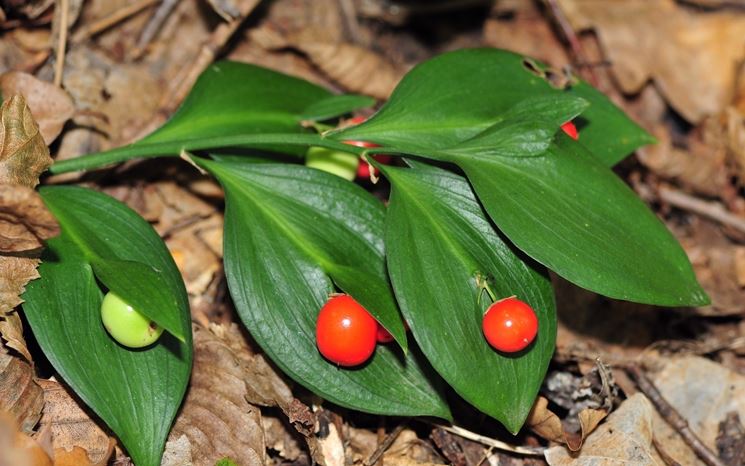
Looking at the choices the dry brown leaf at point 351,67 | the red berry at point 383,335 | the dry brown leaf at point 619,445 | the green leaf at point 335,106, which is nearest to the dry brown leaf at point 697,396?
the dry brown leaf at point 619,445

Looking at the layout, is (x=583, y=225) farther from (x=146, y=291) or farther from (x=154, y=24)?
(x=154, y=24)

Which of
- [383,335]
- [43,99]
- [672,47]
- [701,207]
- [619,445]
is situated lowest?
[701,207]

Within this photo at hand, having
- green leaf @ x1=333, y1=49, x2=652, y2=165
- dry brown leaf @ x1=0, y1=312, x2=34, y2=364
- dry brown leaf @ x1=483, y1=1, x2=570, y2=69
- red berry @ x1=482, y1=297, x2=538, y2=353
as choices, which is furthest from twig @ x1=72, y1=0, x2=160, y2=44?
red berry @ x1=482, y1=297, x2=538, y2=353

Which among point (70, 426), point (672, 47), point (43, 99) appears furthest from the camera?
point (672, 47)

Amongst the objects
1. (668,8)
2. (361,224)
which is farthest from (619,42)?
(361,224)

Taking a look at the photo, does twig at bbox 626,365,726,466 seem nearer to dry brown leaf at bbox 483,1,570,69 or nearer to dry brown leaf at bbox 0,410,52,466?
dry brown leaf at bbox 483,1,570,69

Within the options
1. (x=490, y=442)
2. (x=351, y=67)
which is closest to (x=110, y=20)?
(x=351, y=67)

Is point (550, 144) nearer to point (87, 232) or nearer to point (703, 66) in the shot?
point (87, 232)

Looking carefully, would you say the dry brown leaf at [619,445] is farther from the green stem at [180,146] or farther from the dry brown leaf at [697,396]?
the green stem at [180,146]
